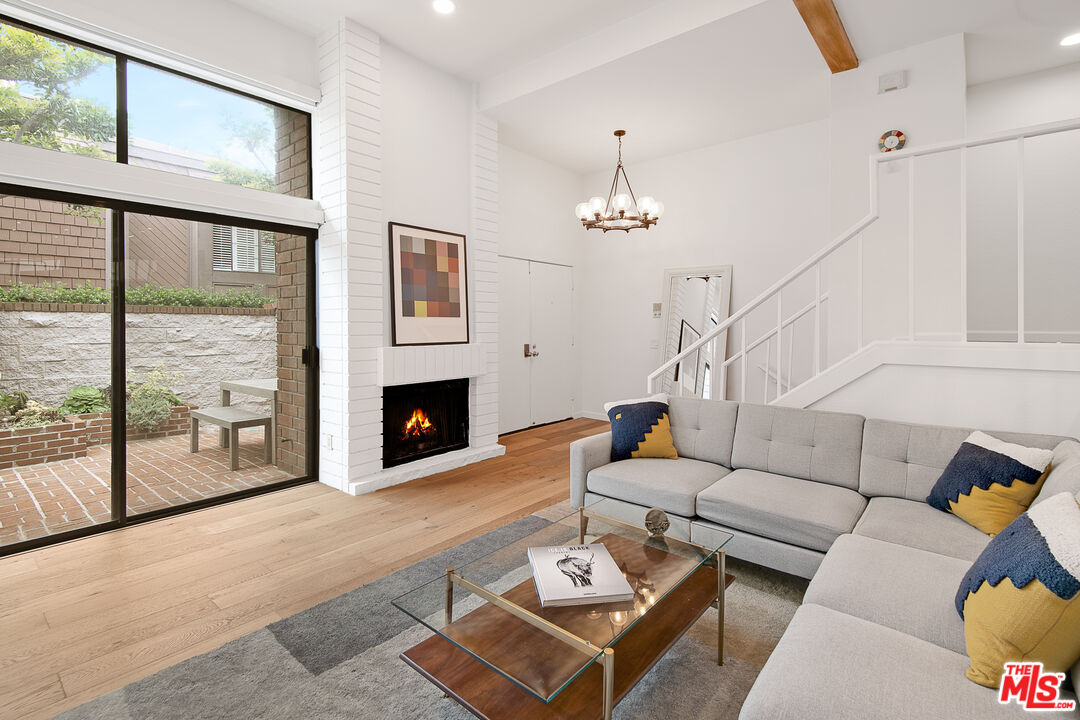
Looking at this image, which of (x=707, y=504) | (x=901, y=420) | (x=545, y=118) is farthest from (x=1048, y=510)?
(x=545, y=118)

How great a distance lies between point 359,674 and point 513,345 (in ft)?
14.5

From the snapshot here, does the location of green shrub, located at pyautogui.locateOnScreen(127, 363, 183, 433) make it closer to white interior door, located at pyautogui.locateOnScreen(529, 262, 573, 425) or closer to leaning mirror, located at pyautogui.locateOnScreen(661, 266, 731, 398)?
white interior door, located at pyautogui.locateOnScreen(529, 262, 573, 425)

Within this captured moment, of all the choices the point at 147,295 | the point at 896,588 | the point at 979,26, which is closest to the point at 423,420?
the point at 147,295

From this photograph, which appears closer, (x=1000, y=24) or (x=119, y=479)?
(x=119, y=479)

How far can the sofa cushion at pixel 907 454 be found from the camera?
2449mm

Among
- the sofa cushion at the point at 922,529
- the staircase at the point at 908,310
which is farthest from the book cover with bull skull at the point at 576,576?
the staircase at the point at 908,310

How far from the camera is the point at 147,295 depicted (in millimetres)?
3223

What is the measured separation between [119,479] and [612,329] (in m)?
5.09

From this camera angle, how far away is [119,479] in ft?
10.3

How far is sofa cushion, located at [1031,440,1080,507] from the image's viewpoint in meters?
1.75

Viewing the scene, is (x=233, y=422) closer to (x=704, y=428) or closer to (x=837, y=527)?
(x=704, y=428)

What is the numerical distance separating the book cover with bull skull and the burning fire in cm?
259

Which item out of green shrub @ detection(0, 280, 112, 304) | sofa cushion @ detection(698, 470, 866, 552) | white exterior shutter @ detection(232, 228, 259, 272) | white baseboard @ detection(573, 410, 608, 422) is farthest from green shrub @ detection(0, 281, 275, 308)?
white baseboard @ detection(573, 410, 608, 422)

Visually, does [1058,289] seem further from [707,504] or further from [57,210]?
[57,210]
